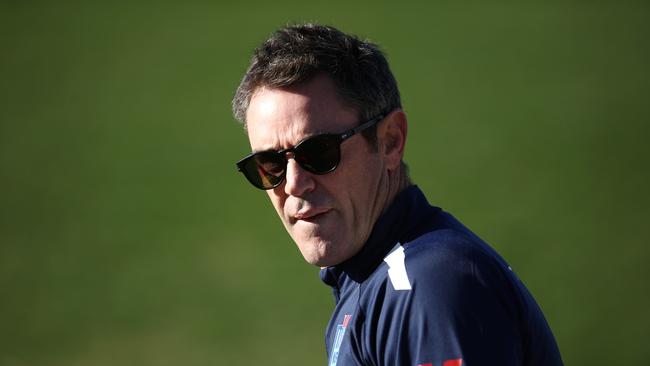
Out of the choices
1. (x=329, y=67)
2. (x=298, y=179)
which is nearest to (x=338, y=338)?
(x=298, y=179)

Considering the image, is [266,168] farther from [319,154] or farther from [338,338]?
[338,338]

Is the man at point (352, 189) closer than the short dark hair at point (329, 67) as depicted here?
Yes

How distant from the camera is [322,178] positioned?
2.43 meters

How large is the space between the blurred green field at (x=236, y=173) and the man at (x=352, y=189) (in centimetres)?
428

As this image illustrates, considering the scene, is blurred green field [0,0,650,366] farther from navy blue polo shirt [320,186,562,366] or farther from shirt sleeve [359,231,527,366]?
shirt sleeve [359,231,527,366]

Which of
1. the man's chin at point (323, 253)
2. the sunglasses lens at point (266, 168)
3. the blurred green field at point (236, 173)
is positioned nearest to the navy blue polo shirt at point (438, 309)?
the man's chin at point (323, 253)

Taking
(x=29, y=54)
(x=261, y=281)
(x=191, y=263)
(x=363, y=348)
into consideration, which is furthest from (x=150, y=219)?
(x=363, y=348)

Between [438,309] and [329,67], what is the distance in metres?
0.80

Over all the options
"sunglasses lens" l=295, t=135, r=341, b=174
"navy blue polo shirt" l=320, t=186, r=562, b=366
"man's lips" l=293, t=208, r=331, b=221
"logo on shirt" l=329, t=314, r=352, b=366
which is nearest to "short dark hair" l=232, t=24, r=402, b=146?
"sunglasses lens" l=295, t=135, r=341, b=174

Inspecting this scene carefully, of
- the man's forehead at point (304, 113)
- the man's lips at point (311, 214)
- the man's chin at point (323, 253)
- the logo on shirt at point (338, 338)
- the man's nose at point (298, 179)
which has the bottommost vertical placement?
the logo on shirt at point (338, 338)

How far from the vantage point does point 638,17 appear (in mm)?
11773

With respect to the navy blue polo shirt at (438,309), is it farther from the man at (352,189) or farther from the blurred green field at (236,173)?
the blurred green field at (236,173)

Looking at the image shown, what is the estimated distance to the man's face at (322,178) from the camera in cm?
239

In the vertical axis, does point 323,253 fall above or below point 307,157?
below
